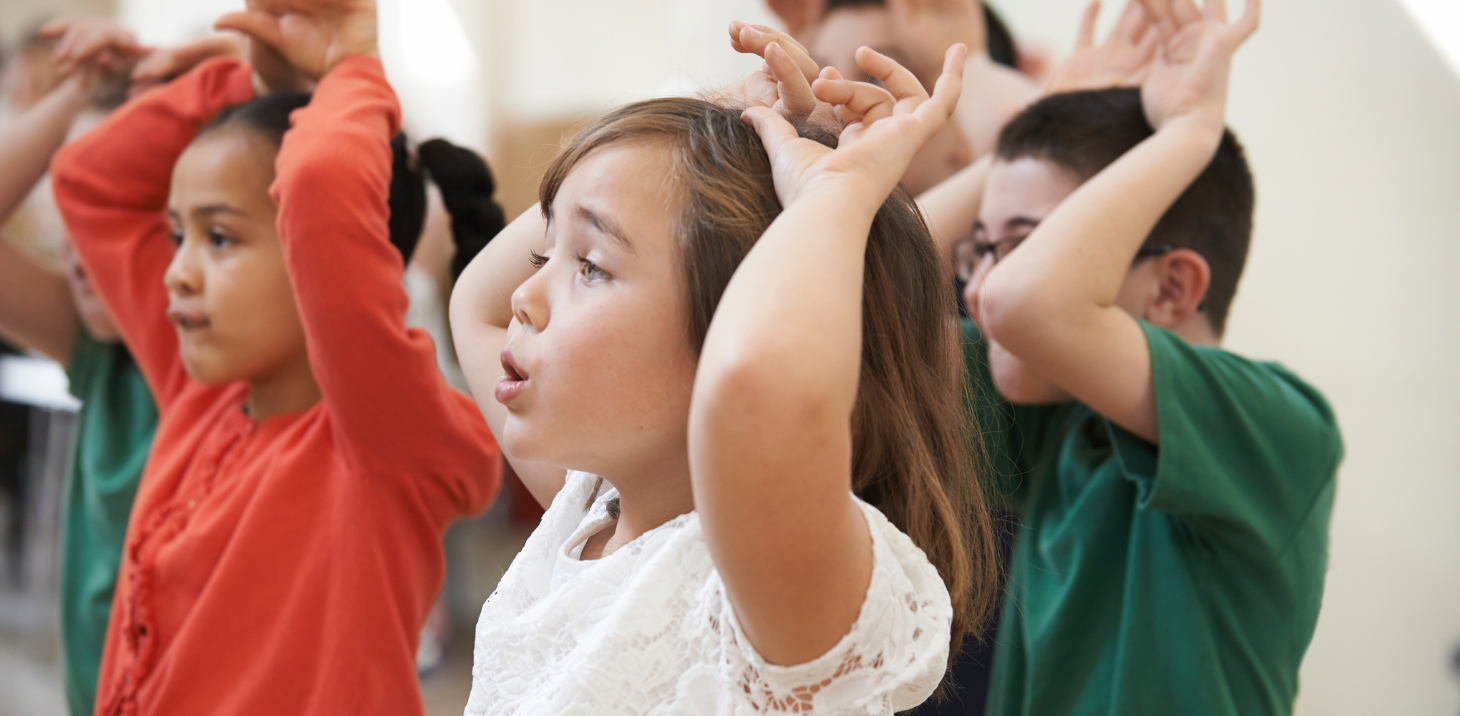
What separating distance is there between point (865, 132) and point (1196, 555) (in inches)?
24.0

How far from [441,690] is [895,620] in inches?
68.8

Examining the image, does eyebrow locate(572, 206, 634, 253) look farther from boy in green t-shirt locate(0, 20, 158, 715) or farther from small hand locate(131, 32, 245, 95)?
boy in green t-shirt locate(0, 20, 158, 715)

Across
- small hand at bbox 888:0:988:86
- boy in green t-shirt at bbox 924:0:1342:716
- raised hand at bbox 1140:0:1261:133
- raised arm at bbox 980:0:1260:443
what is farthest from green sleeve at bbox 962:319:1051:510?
small hand at bbox 888:0:988:86

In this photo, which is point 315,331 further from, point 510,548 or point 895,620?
point 510,548

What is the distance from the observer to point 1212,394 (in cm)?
89

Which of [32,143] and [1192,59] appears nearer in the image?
[1192,59]

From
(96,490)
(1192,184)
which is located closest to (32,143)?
(96,490)

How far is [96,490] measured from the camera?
121cm

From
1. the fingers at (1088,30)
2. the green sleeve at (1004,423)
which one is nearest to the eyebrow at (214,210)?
the green sleeve at (1004,423)

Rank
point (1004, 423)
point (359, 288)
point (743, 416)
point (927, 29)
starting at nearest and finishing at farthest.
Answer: point (743, 416) → point (359, 288) → point (1004, 423) → point (927, 29)

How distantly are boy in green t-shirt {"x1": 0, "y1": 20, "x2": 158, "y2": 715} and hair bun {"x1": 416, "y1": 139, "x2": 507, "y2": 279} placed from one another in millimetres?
569

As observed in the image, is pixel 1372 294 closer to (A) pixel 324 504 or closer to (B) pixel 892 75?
(B) pixel 892 75

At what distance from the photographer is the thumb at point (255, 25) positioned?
91cm

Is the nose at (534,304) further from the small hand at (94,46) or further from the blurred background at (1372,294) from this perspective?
the small hand at (94,46)
